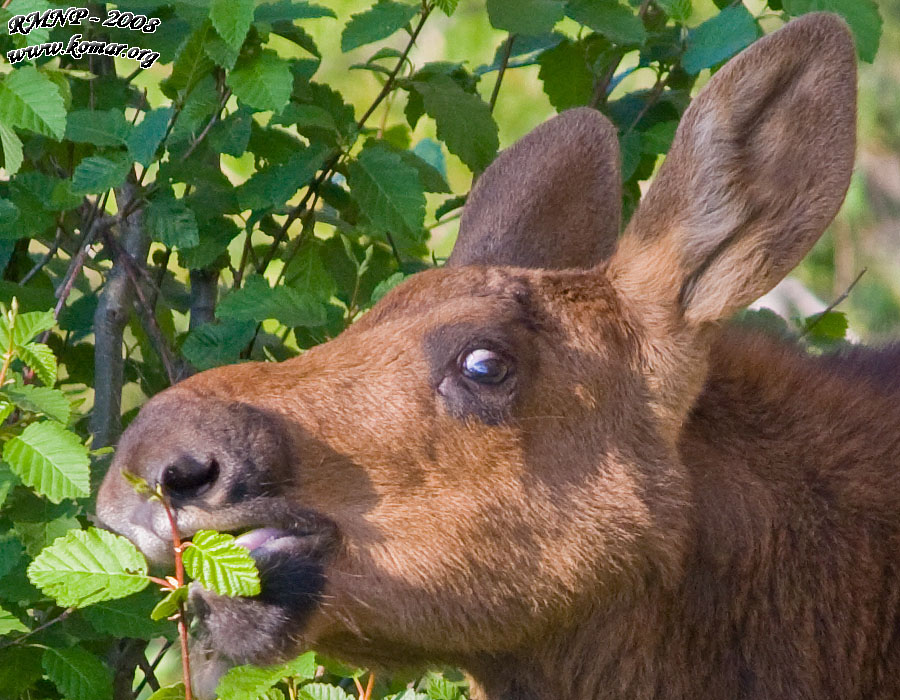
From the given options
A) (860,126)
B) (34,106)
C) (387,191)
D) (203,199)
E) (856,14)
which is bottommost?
(860,126)

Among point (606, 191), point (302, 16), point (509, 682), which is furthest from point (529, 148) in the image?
point (509, 682)

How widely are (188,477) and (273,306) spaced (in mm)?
1135

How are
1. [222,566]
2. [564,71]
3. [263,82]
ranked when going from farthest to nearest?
[564,71] → [263,82] → [222,566]

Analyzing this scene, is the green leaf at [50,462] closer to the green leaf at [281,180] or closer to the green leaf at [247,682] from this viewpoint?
the green leaf at [247,682]

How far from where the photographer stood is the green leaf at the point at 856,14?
4.45 m

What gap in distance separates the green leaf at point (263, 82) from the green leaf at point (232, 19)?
186 millimetres

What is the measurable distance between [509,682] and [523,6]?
80.0 inches

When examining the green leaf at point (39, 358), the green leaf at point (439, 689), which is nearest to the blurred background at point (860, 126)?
the green leaf at point (439, 689)

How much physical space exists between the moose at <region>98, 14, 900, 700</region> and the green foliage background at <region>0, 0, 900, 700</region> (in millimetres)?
253

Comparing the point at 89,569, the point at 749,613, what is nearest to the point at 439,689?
the point at 749,613

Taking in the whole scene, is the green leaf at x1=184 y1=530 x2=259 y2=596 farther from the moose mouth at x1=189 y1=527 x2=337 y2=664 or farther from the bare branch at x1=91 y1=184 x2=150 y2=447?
the bare branch at x1=91 y1=184 x2=150 y2=447

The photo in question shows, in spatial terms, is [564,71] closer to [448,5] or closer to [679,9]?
[679,9]

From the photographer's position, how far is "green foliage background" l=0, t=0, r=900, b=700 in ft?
12.2

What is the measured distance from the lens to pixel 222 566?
9.39ft
